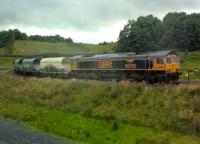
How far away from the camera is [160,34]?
357 feet

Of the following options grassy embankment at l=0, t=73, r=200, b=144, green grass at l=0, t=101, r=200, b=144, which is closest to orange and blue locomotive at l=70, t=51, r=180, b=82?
grassy embankment at l=0, t=73, r=200, b=144

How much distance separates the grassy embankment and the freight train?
24.6 feet

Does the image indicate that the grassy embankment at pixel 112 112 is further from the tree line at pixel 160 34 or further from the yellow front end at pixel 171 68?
the tree line at pixel 160 34

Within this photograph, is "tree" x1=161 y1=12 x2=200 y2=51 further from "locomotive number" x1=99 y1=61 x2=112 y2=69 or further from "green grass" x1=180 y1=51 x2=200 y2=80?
"locomotive number" x1=99 y1=61 x2=112 y2=69

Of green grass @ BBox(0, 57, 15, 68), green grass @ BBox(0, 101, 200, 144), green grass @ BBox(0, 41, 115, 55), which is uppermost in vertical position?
green grass @ BBox(0, 41, 115, 55)

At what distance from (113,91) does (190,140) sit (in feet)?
48.2

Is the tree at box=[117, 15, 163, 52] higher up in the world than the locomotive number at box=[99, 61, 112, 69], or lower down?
higher up

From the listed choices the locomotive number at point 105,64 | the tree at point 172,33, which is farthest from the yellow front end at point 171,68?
the tree at point 172,33

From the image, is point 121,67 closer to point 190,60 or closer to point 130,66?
point 130,66

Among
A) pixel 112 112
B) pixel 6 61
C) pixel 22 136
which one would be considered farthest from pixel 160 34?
pixel 22 136

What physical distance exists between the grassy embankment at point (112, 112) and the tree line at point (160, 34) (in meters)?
48.2

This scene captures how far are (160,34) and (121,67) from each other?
4890cm

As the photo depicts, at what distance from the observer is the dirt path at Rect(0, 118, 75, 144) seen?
38031mm

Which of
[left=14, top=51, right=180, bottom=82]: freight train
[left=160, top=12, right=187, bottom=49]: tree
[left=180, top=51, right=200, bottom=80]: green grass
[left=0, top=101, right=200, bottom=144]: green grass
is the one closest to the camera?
[left=0, top=101, right=200, bottom=144]: green grass
